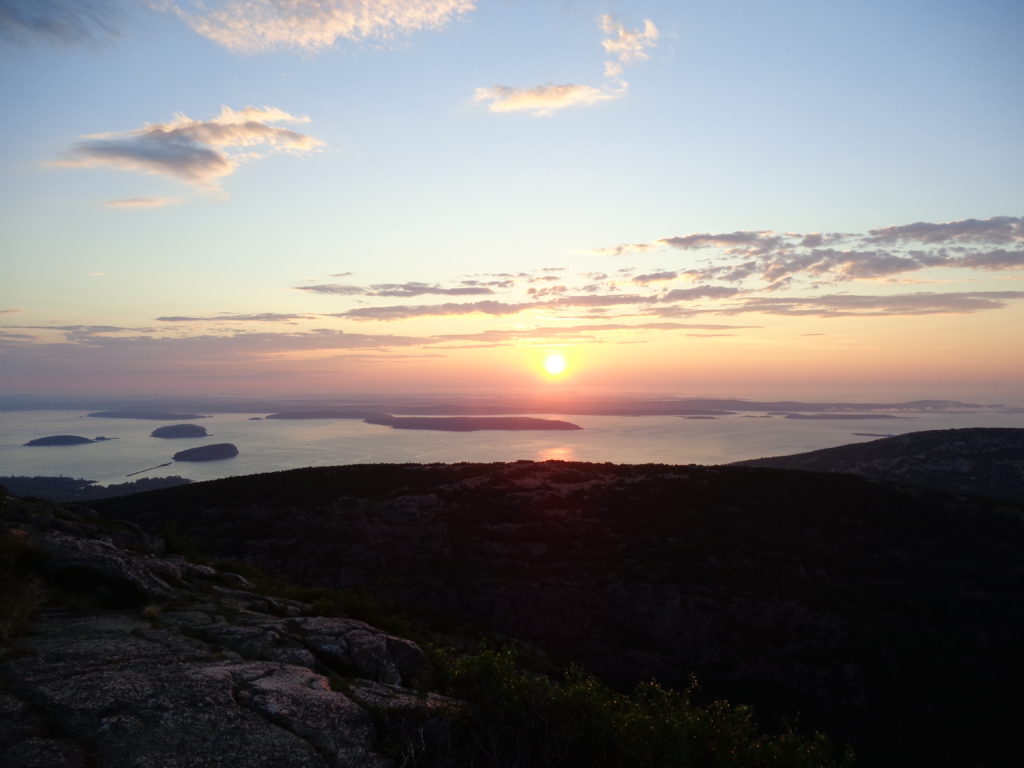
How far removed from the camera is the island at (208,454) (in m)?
158

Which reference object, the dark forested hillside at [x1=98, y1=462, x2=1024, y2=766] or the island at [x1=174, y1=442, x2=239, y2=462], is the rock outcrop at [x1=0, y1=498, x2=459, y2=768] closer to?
the dark forested hillside at [x1=98, y1=462, x2=1024, y2=766]

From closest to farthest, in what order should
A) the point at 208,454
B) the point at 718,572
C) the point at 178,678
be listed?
the point at 178,678
the point at 718,572
the point at 208,454

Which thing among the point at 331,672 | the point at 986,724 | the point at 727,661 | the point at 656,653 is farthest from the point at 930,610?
the point at 331,672

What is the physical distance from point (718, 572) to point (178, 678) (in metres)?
28.1

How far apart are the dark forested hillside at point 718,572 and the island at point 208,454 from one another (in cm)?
12734

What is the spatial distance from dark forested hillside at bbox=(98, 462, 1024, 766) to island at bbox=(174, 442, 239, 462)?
12734 cm

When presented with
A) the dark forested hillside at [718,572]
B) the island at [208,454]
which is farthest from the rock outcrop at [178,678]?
the island at [208,454]

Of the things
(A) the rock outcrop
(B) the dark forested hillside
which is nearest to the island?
(B) the dark forested hillside

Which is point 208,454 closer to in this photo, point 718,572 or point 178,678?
point 718,572

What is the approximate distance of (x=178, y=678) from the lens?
7.98m

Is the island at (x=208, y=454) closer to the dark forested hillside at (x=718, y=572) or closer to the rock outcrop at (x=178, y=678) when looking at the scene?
A: the dark forested hillside at (x=718, y=572)

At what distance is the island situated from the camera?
15809cm

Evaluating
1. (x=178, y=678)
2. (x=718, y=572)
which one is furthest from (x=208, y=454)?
(x=178, y=678)

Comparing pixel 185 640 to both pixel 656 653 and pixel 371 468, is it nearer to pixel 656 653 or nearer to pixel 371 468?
pixel 656 653
